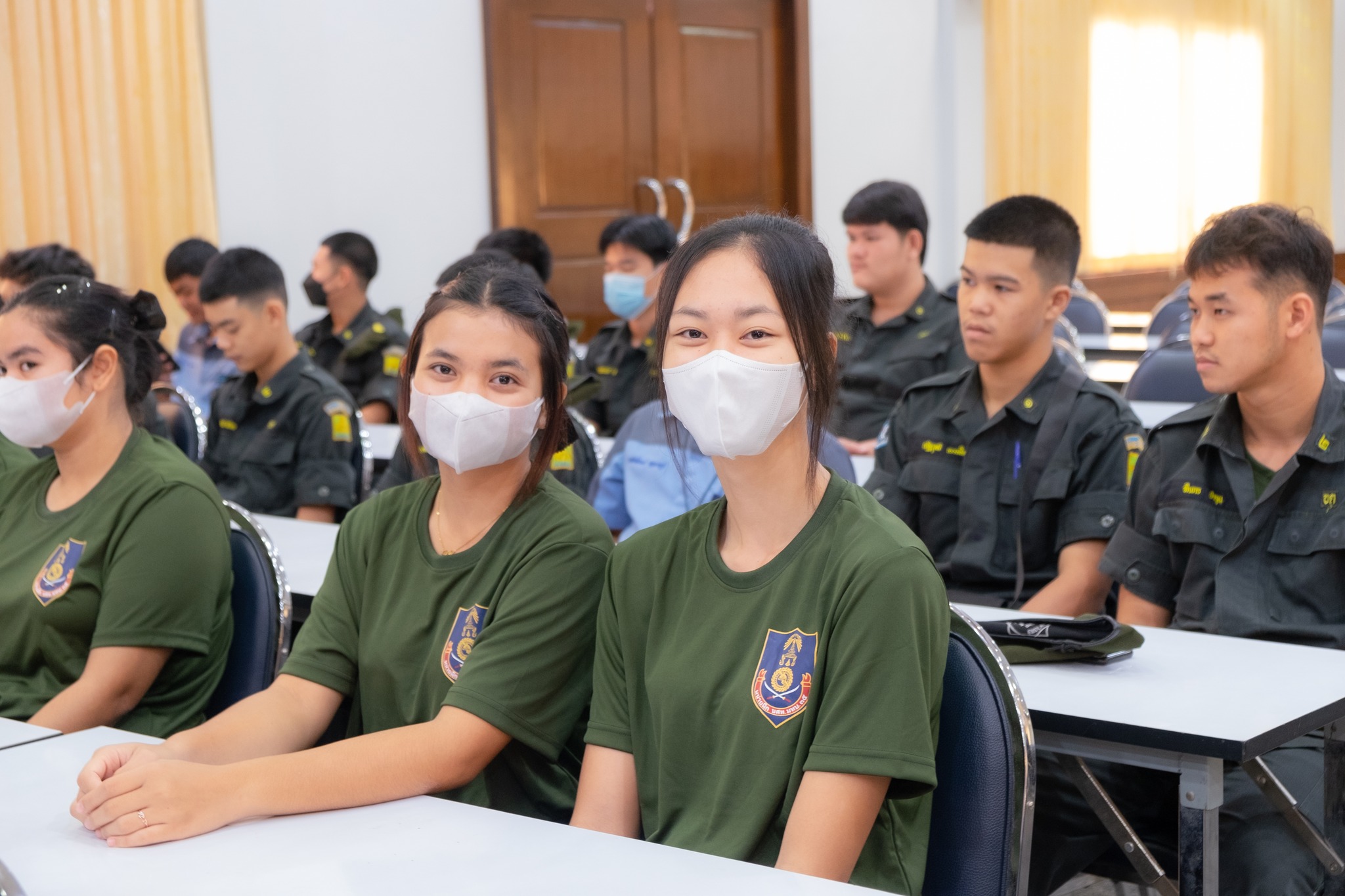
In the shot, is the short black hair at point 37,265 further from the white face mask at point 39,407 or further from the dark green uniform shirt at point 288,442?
the white face mask at point 39,407

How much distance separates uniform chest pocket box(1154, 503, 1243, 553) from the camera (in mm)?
2113

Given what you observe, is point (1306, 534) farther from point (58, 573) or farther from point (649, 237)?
point (649, 237)

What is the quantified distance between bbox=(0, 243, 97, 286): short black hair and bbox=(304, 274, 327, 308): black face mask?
0.92m

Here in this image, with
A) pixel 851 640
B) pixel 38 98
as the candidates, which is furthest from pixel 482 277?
pixel 38 98

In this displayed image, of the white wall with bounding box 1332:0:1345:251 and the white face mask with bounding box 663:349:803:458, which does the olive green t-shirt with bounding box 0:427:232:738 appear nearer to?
the white face mask with bounding box 663:349:803:458

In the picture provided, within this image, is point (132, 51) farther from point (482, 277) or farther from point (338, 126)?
point (482, 277)

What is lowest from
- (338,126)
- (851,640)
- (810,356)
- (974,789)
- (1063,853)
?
(1063,853)

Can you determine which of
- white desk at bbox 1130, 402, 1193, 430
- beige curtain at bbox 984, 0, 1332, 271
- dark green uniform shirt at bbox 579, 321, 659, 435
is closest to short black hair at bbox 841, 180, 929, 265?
dark green uniform shirt at bbox 579, 321, 659, 435

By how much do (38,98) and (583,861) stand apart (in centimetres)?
471

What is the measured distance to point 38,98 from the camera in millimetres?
4945

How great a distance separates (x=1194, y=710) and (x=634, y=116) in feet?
18.0

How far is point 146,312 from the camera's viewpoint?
2164 mm

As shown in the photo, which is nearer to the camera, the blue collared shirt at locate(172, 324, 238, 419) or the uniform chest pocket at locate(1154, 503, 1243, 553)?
the uniform chest pocket at locate(1154, 503, 1243, 553)

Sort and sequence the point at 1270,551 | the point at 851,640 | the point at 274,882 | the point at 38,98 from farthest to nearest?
the point at 38,98
the point at 1270,551
the point at 851,640
the point at 274,882
